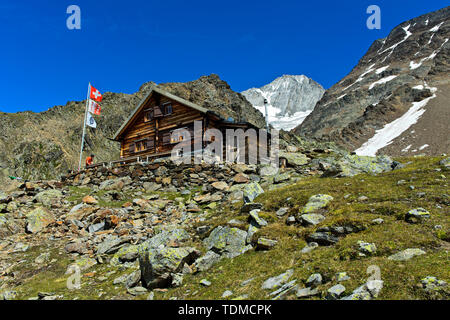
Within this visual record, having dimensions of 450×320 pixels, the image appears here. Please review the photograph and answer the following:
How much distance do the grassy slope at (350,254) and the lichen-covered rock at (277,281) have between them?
163mm

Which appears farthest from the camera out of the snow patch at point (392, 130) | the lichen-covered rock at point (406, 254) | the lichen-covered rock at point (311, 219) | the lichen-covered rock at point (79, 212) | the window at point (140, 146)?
the snow patch at point (392, 130)

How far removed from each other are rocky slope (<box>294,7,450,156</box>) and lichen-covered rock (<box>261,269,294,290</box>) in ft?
237

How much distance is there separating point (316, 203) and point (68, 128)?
308 ft

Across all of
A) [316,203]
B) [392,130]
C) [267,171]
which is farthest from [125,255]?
[392,130]

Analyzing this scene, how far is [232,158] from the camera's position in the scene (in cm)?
2500

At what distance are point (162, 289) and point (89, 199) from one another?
1189cm

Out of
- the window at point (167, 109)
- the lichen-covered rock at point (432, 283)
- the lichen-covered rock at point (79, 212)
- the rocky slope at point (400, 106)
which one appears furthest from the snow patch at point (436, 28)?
the lichen-covered rock at point (79, 212)

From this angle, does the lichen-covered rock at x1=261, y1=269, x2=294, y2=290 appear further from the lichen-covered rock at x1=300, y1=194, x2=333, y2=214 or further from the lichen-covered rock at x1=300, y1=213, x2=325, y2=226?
the lichen-covered rock at x1=300, y1=194, x2=333, y2=214

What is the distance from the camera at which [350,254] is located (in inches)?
231

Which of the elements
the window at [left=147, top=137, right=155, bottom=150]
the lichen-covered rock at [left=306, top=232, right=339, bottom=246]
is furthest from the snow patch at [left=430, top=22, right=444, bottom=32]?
the lichen-covered rock at [left=306, top=232, right=339, bottom=246]

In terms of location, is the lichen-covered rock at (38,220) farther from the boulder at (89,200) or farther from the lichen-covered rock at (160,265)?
the lichen-covered rock at (160,265)

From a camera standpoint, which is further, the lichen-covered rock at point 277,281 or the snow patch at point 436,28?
the snow patch at point 436,28

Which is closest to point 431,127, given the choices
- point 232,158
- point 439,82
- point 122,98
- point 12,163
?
point 439,82

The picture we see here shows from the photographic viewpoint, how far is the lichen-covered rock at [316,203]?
958 centimetres
